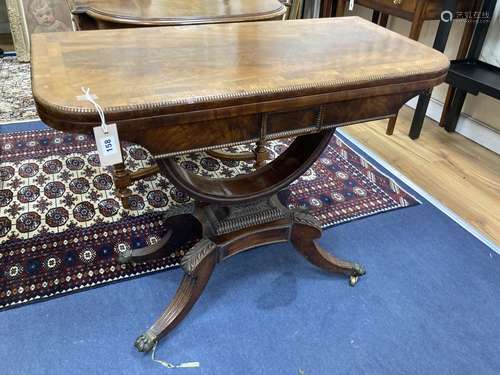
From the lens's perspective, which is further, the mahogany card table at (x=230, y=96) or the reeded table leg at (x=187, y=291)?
the reeded table leg at (x=187, y=291)

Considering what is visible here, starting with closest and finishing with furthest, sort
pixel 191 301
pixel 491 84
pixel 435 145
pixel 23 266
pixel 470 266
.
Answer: pixel 191 301 < pixel 23 266 < pixel 470 266 < pixel 491 84 < pixel 435 145

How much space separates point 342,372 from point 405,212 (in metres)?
0.87

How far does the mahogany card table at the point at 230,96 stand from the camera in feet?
2.99

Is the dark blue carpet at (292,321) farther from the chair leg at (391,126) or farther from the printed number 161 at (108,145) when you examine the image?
the chair leg at (391,126)

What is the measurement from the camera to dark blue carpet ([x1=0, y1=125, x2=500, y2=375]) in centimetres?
125

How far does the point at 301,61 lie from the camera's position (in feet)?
3.66

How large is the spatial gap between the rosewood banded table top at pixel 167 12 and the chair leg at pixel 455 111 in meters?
1.21

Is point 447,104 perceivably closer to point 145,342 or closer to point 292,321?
point 292,321

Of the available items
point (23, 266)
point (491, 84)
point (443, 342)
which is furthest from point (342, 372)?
point (491, 84)

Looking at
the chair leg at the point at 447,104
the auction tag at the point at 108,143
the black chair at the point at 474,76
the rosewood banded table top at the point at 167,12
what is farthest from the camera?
the chair leg at the point at 447,104

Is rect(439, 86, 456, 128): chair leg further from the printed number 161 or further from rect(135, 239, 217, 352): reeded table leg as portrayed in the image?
the printed number 161

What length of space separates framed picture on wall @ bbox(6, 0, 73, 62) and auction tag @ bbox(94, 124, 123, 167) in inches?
107

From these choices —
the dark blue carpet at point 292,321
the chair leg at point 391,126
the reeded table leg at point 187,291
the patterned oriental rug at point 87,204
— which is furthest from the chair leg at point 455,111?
the reeded table leg at point 187,291

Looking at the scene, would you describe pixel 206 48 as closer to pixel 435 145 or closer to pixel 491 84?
→ pixel 491 84
